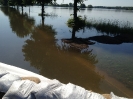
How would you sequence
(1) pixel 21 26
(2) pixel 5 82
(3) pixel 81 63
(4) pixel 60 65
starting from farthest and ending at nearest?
(1) pixel 21 26, (3) pixel 81 63, (4) pixel 60 65, (2) pixel 5 82

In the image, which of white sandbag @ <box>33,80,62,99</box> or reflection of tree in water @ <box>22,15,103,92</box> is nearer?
white sandbag @ <box>33,80,62,99</box>

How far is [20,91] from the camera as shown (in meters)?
3.57

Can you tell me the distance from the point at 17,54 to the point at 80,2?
10994 mm

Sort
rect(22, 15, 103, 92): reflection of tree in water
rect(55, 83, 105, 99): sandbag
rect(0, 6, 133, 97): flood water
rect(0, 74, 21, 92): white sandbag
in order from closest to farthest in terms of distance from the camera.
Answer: rect(55, 83, 105, 99): sandbag → rect(0, 74, 21, 92): white sandbag → rect(0, 6, 133, 97): flood water → rect(22, 15, 103, 92): reflection of tree in water

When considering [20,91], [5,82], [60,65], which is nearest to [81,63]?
[60,65]

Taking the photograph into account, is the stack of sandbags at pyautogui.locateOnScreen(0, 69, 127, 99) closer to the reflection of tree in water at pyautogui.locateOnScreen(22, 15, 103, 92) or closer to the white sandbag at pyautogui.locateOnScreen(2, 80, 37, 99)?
the white sandbag at pyautogui.locateOnScreen(2, 80, 37, 99)

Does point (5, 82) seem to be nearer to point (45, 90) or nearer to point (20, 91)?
point (20, 91)

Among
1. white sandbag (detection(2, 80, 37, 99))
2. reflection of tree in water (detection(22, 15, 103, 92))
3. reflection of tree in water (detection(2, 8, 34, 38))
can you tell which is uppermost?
reflection of tree in water (detection(2, 8, 34, 38))

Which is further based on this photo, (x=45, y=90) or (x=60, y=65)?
(x=60, y=65)

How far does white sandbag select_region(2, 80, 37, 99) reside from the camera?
3.51 meters

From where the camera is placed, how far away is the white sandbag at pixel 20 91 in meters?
3.51

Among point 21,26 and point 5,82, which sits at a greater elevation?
point 21,26

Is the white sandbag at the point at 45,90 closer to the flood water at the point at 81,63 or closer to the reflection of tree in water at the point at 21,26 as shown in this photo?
the flood water at the point at 81,63

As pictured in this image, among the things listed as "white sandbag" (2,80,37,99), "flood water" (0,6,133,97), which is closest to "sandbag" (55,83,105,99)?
"white sandbag" (2,80,37,99)
